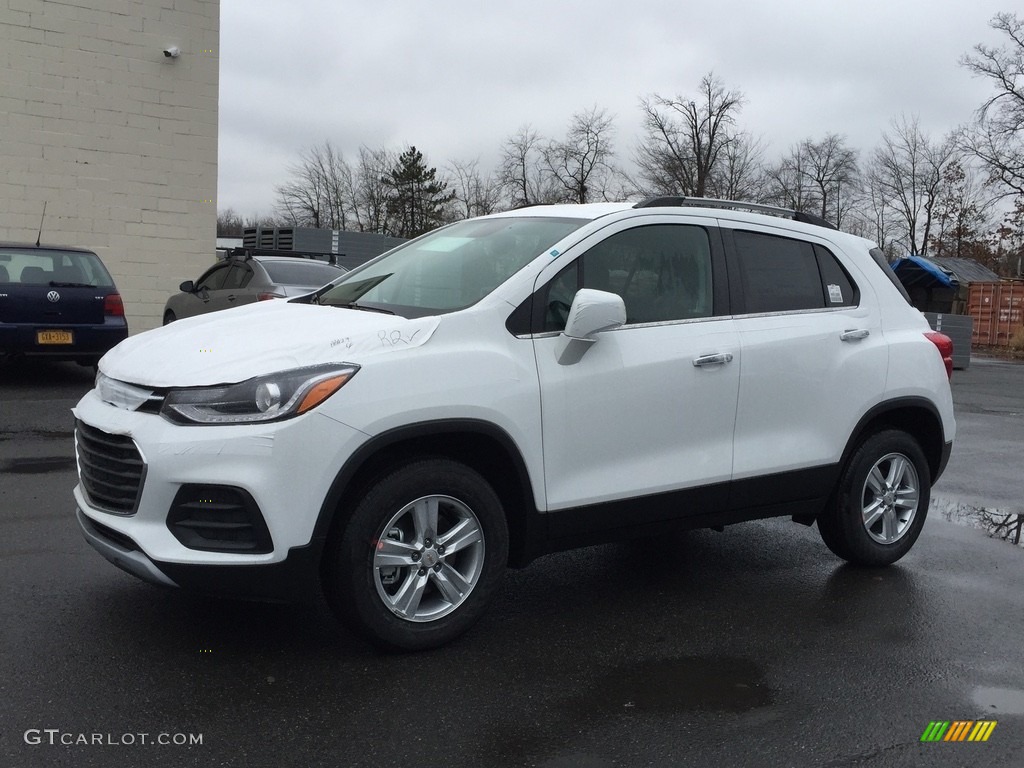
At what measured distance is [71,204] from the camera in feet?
54.3

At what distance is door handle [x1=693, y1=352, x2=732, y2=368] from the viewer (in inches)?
170

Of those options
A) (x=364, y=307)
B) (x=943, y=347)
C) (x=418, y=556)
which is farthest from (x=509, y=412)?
(x=943, y=347)

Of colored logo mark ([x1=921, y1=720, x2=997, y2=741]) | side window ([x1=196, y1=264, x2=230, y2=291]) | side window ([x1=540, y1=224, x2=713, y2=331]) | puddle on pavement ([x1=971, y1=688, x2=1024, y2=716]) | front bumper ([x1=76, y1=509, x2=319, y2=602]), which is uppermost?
side window ([x1=196, y1=264, x2=230, y2=291])

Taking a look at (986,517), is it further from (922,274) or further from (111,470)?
(922,274)

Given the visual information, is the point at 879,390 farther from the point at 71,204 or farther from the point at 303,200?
the point at 303,200

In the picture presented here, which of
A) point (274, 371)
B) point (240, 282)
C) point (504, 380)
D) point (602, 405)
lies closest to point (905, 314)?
point (602, 405)

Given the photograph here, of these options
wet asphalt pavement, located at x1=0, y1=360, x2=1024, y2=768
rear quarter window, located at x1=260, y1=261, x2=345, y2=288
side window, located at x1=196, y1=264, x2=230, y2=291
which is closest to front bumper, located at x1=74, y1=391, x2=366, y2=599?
wet asphalt pavement, located at x1=0, y1=360, x2=1024, y2=768

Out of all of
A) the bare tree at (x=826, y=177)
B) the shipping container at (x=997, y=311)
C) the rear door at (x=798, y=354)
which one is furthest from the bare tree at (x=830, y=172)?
the rear door at (x=798, y=354)

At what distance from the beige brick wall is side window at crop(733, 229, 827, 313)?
47.5ft

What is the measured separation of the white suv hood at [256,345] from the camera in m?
3.48

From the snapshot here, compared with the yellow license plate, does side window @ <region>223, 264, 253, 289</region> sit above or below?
above

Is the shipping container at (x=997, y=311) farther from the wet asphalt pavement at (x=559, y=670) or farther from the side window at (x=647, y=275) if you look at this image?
the side window at (x=647, y=275)

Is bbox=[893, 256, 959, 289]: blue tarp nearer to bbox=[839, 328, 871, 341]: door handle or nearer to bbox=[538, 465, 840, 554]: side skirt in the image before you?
Answer: bbox=[839, 328, 871, 341]: door handle

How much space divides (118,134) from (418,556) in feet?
50.5
